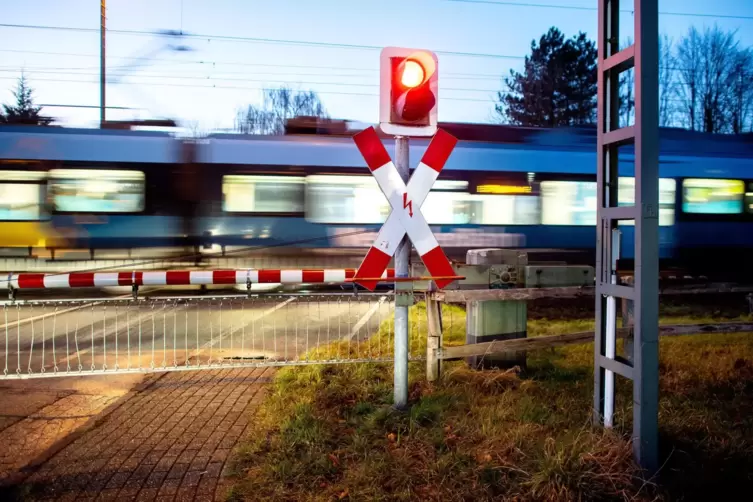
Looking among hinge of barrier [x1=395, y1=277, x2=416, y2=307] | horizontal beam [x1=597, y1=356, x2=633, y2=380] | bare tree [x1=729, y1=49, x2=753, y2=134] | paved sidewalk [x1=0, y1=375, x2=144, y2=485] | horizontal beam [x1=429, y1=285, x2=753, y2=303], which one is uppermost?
bare tree [x1=729, y1=49, x2=753, y2=134]

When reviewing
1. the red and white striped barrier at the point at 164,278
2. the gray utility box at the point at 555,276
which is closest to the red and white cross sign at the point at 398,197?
the red and white striped barrier at the point at 164,278

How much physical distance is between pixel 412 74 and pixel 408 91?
0.44 feet

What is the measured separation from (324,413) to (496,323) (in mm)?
1940

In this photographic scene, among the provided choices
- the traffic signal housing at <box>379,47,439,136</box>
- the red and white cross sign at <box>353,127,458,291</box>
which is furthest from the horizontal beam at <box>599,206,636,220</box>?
the traffic signal housing at <box>379,47,439,136</box>

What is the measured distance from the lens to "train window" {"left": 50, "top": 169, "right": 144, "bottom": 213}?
40.8ft

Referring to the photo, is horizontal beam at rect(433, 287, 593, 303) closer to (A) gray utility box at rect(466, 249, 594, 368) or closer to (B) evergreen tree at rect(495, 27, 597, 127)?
(A) gray utility box at rect(466, 249, 594, 368)

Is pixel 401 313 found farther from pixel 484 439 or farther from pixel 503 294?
pixel 503 294

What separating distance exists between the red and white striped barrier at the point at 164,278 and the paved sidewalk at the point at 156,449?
42.4 inches

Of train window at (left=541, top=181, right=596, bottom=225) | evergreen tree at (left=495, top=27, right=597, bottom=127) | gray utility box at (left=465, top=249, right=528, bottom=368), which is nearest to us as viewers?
gray utility box at (left=465, top=249, right=528, bottom=368)

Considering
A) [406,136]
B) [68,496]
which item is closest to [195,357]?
[68,496]

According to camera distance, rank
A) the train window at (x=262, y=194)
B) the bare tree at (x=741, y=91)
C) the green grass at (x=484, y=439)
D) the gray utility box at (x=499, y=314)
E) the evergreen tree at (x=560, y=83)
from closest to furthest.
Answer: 1. the green grass at (x=484, y=439)
2. the gray utility box at (x=499, y=314)
3. the train window at (x=262, y=194)
4. the bare tree at (x=741, y=91)
5. the evergreen tree at (x=560, y=83)

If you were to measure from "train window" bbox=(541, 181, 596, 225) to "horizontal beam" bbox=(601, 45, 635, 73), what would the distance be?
10366 mm

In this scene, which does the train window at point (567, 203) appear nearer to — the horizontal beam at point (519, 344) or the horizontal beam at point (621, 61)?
the horizontal beam at point (519, 344)

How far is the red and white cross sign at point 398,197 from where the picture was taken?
12.7ft
